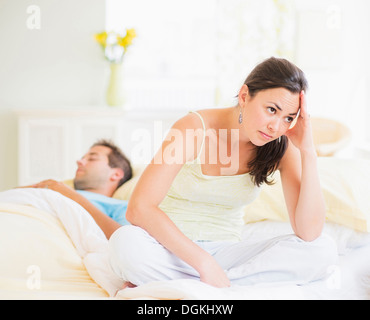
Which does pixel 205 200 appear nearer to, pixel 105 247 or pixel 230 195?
pixel 230 195

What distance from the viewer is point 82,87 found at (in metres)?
3.67

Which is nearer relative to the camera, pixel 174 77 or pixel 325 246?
pixel 325 246

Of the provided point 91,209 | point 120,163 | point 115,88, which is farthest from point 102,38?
point 91,209

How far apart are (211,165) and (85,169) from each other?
0.85m

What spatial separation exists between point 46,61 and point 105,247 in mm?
2453

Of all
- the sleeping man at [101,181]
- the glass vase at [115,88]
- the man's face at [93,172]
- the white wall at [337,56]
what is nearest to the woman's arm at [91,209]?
the sleeping man at [101,181]

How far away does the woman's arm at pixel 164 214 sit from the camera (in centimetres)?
123

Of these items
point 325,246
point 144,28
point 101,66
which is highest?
point 144,28

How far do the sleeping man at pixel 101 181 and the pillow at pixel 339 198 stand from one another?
1.70ft

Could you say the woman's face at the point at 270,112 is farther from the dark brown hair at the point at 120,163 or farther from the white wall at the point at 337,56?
the white wall at the point at 337,56
